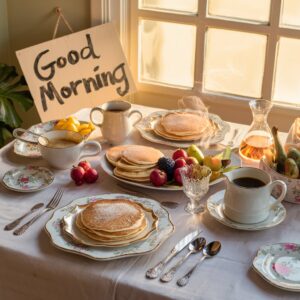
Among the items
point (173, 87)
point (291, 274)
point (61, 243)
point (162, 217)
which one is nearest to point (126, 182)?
point (162, 217)

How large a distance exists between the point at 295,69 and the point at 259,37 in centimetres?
17

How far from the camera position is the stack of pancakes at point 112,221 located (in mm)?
1260

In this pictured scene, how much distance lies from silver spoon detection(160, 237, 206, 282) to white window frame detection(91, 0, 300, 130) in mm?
946

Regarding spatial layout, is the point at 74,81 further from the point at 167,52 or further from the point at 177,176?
the point at 177,176

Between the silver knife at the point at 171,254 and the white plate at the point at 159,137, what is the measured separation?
435 millimetres

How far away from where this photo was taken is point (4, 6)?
2.49m

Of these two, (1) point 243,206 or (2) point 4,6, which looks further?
(2) point 4,6

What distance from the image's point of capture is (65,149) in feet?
5.15

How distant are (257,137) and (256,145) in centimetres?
4

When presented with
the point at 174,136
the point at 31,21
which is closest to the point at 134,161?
the point at 174,136

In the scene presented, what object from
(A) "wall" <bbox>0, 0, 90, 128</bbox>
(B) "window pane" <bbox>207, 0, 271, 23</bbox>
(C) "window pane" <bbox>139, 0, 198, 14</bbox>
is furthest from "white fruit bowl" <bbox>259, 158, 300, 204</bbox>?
(A) "wall" <bbox>0, 0, 90, 128</bbox>

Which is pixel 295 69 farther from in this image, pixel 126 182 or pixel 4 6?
Result: pixel 4 6

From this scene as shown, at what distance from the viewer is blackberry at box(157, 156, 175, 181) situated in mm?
1514

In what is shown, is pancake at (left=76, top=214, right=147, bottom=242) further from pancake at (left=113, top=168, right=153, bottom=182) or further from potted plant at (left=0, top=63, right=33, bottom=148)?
potted plant at (left=0, top=63, right=33, bottom=148)
